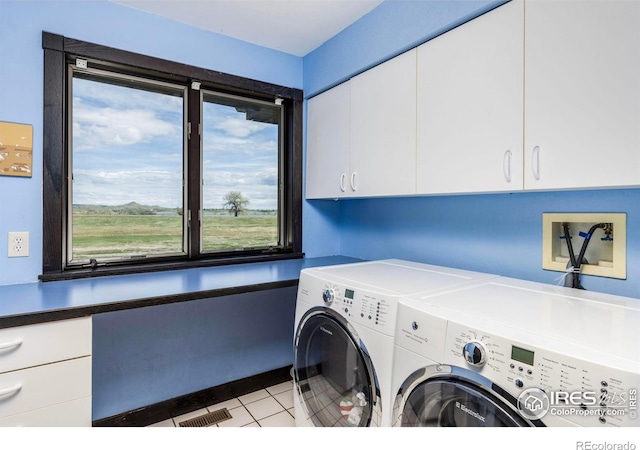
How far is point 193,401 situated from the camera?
2.19 metres

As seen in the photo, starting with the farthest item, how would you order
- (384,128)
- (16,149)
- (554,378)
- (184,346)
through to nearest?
(184,346) → (384,128) → (16,149) → (554,378)

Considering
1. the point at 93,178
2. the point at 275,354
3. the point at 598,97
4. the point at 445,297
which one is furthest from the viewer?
the point at 275,354

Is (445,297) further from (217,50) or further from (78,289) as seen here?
(217,50)

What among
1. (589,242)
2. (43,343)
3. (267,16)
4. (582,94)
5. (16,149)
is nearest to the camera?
(582,94)

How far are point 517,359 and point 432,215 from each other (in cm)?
125

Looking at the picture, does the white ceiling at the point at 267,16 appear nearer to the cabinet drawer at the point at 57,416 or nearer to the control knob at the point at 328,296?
the control knob at the point at 328,296

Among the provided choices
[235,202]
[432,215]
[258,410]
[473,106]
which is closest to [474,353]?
[473,106]

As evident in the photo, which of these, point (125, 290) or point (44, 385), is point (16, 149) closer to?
point (125, 290)

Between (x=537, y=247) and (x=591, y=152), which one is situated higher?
(x=591, y=152)

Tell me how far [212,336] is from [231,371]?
290 millimetres

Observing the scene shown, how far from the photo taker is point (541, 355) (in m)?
0.83

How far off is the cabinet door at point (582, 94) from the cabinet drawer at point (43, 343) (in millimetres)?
1803

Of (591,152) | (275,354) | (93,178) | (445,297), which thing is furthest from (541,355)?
(93,178)

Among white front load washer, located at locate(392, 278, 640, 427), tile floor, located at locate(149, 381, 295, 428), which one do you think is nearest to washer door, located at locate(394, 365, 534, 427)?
white front load washer, located at locate(392, 278, 640, 427)
